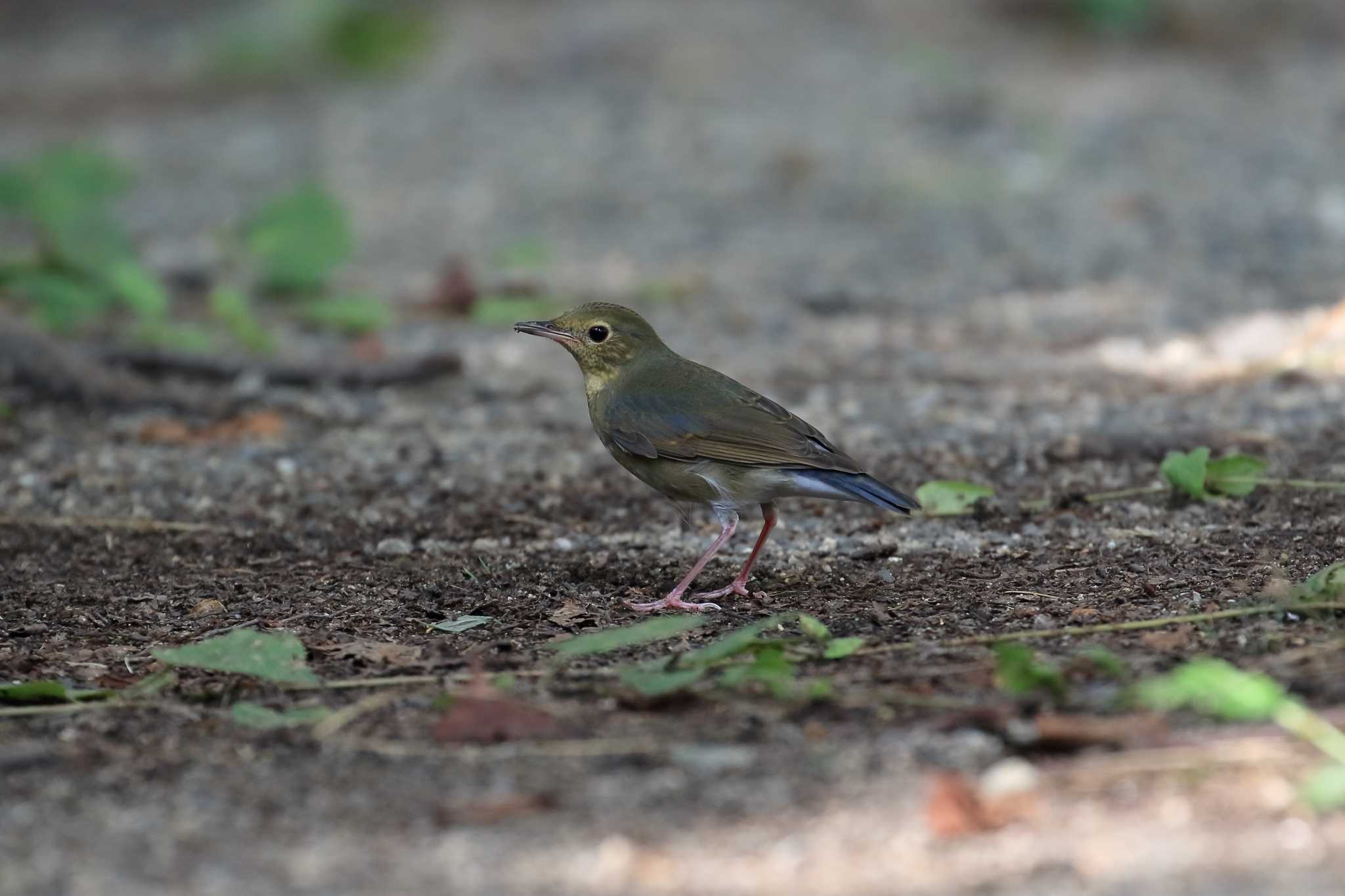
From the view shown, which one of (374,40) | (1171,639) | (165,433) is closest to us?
(1171,639)

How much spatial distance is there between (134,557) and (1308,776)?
12.3 ft

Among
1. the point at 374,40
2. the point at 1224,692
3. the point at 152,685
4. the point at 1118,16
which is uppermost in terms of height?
the point at 1118,16

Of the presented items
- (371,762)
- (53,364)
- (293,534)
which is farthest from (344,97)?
(371,762)

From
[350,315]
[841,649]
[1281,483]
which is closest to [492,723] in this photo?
[841,649]

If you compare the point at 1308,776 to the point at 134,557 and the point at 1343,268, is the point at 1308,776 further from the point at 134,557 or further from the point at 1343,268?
the point at 1343,268

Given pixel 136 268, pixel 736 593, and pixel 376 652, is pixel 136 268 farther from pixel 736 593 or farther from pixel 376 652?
pixel 376 652

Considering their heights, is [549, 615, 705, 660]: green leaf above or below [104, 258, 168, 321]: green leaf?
below

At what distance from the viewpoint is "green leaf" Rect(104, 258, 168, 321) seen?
325 inches

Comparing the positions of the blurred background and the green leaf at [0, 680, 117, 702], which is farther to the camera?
the blurred background

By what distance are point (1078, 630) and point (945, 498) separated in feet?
4.57

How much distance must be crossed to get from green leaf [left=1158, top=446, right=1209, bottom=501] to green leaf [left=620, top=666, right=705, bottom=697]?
7.59 ft

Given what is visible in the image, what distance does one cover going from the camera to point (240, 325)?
8.28 metres

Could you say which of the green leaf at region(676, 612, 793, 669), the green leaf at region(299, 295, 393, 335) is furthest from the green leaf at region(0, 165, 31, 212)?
the green leaf at region(676, 612, 793, 669)

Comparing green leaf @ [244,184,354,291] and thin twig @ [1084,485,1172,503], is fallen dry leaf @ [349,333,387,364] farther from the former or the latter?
thin twig @ [1084,485,1172,503]
